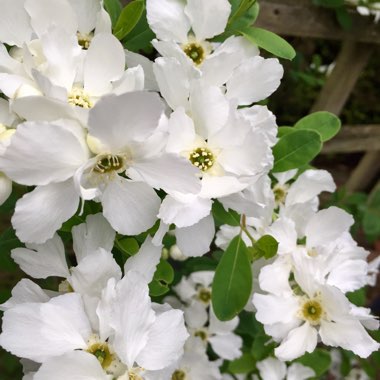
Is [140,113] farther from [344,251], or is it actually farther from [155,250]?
[344,251]

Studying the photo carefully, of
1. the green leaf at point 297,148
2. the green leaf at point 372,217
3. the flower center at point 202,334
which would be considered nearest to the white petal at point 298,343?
the green leaf at point 297,148

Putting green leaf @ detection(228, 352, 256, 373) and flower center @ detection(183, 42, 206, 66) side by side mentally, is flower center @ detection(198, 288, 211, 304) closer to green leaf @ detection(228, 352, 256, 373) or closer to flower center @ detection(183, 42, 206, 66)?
green leaf @ detection(228, 352, 256, 373)

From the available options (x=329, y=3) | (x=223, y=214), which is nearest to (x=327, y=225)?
(x=223, y=214)

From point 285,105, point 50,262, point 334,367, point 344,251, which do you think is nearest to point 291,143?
point 344,251

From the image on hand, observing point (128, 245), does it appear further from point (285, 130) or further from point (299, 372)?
point (299, 372)

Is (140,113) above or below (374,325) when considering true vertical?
above

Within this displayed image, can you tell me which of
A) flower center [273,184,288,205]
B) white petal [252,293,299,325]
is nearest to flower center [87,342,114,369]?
white petal [252,293,299,325]
